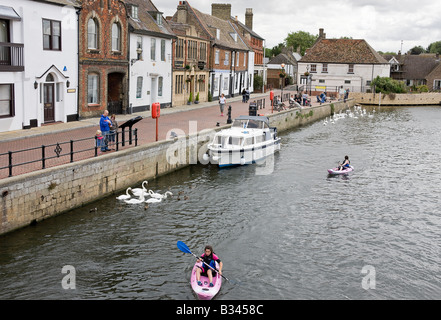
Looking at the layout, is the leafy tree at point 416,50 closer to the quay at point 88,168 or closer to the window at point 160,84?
the window at point 160,84

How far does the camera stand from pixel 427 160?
30.4 m

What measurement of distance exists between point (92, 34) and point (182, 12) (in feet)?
64.6

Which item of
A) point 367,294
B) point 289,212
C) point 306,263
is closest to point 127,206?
point 289,212

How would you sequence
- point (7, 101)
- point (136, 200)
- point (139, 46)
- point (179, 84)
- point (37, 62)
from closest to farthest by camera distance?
1. point (136, 200)
2. point (7, 101)
3. point (37, 62)
4. point (139, 46)
5. point (179, 84)

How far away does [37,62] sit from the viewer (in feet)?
83.8

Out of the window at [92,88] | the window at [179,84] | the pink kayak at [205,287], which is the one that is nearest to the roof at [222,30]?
the window at [179,84]

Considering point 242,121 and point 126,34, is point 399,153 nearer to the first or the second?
point 242,121

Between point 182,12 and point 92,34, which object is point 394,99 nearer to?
point 182,12

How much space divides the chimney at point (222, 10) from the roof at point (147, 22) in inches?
1048

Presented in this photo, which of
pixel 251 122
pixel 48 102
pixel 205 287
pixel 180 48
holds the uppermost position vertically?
pixel 180 48

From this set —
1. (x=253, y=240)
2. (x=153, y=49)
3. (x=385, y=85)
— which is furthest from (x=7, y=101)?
(x=385, y=85)

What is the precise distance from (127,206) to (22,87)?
33.9ft

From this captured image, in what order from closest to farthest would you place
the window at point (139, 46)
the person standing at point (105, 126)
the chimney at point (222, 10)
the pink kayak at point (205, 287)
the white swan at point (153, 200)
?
the pink kayak at point (205, 287), the white swan at point (153, 200), the person standing at point (105, 126), the window at point (139, 46), the chimney at point (222, 10)

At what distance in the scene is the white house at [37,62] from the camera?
23625mm
